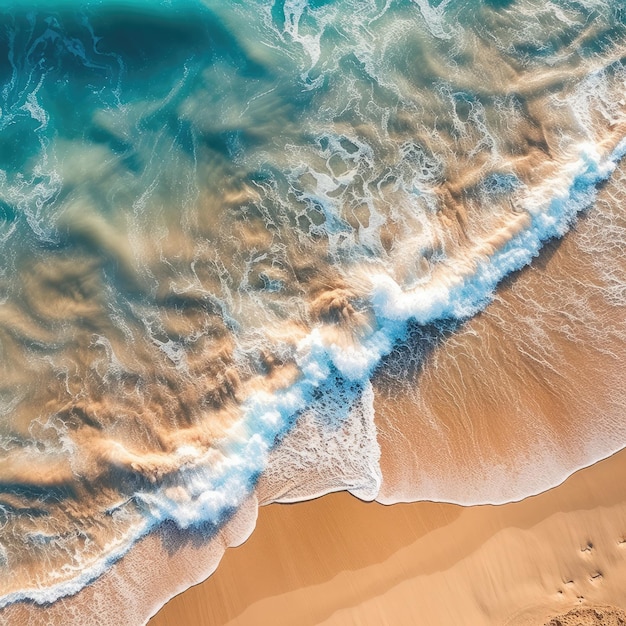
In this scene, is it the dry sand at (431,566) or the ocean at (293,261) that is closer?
the dry sand at (431,566)

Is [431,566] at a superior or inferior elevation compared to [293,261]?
inferior

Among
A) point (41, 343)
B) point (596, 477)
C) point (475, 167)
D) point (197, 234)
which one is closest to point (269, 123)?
point (197, 234)

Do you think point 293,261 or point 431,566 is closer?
point 431,566

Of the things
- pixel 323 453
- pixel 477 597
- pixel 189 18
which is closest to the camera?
pixel 477 597

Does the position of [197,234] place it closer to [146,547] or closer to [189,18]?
[189,18]
